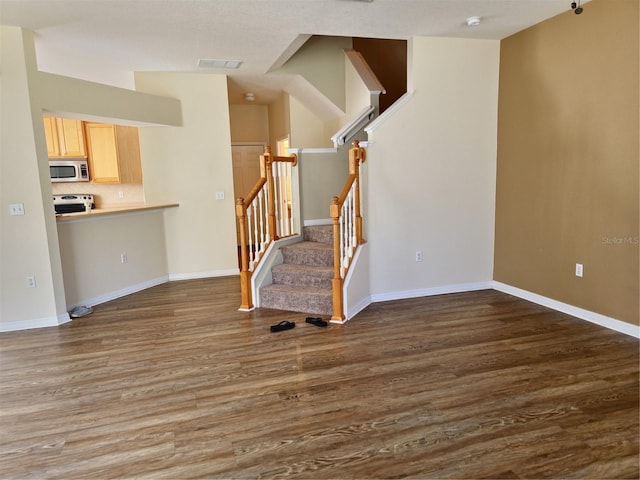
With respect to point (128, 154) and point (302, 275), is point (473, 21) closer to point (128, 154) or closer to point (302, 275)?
point (302, 275)

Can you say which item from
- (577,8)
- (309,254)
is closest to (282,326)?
(309,254)

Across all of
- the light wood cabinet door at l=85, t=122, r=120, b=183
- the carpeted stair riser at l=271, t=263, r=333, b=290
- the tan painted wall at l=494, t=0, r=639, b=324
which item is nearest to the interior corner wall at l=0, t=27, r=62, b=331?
the carpeted stair riser at l=271, t=263, r=333, b=290

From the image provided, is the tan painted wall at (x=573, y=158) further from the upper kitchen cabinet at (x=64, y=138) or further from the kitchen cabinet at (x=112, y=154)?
the upper kitchen cabinet at (x=64, y=138)

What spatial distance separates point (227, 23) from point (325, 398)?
320 centimetres

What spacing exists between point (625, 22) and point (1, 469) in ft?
16.1

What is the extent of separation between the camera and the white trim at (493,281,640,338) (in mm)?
3244

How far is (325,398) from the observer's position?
96.7 inches

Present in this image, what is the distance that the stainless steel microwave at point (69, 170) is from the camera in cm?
614

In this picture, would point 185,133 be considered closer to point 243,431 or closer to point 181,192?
point 181,192

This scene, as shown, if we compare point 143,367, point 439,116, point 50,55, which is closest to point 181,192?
point 50,55

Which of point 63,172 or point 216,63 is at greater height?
point 216,63

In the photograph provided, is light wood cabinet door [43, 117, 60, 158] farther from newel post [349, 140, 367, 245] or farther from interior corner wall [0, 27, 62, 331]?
newel post [349, 140, 367, 245]

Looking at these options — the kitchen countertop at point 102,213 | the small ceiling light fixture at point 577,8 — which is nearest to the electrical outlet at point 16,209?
the kitchen countertop at point 102,213

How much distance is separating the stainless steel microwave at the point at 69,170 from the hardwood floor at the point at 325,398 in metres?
3.28
